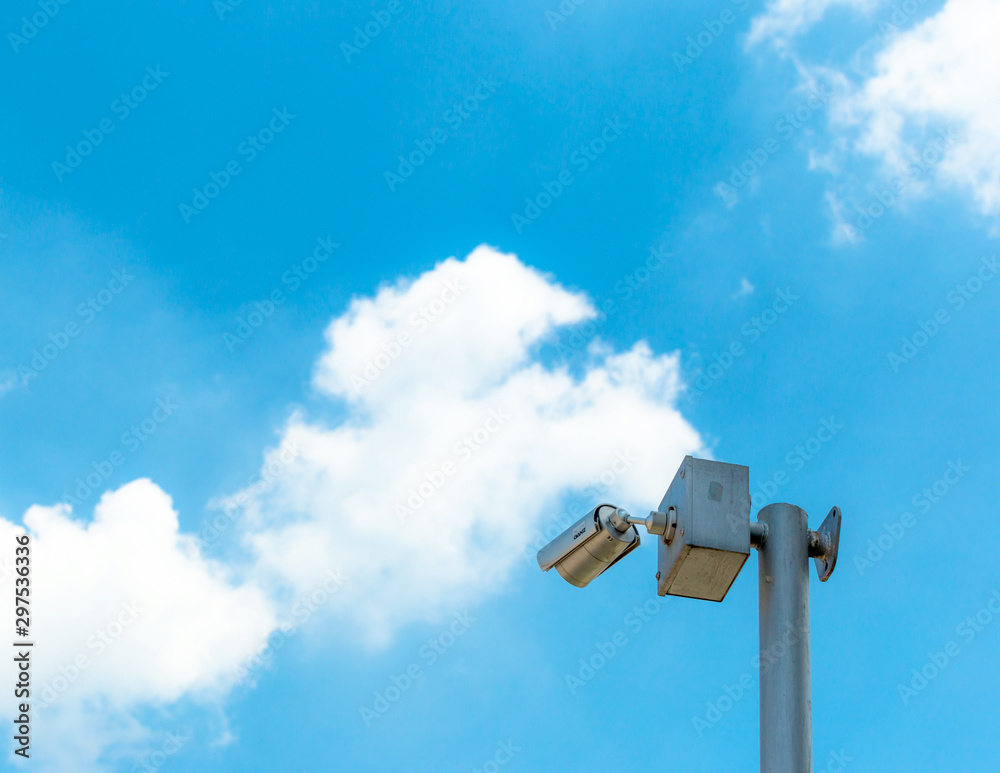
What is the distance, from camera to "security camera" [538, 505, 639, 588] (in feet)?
14.2

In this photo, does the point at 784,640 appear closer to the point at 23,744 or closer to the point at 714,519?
the point at 714,519

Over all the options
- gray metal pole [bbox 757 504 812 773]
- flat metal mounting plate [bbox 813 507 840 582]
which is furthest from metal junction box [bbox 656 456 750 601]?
flat metal mounting plate [bbox 813 507 840 582]

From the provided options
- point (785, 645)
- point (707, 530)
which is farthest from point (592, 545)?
point (785, 645)

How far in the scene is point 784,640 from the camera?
155 inches

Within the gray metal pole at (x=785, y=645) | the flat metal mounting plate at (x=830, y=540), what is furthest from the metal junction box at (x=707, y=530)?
the flat metal mounting plate at (x=830, y=540)

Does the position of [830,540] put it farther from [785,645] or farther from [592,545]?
[592,545]

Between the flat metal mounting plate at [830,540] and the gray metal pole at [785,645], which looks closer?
the gray metal pole at [785,645]

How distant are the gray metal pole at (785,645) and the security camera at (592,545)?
1.82 ft

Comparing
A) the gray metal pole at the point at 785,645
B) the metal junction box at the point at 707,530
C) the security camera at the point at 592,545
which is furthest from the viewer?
the security camera at the point at 592,545

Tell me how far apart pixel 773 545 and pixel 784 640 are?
0.40 m

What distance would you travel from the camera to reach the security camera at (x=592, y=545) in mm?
4316

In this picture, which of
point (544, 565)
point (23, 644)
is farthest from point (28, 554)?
point (544, 565)

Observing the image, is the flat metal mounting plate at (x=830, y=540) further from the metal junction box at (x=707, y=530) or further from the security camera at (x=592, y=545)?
the security camera at (x=592, y=545)

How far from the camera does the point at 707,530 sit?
4102mm
